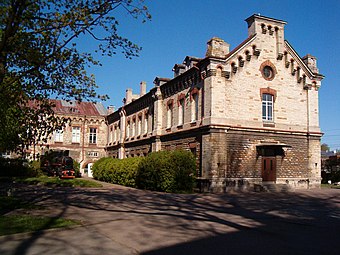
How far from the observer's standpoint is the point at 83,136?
50.0 meters

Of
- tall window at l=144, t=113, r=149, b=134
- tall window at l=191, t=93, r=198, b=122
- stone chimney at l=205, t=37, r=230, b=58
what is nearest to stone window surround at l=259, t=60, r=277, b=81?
stone chimney at l=205, t=37, r=230, b=58

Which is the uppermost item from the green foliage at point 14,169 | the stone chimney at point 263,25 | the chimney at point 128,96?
the stone chimney at point 263,25

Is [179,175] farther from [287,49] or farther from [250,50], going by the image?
[287,49]

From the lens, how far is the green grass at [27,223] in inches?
379

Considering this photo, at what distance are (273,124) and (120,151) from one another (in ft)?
70.0

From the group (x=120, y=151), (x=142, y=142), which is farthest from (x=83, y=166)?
(x=142, y=142)

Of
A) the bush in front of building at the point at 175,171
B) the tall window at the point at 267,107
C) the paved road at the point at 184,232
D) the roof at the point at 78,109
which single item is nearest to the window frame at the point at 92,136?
the roof at the point at 78,109

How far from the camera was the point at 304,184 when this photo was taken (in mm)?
26125

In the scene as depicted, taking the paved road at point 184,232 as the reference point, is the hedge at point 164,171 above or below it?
above

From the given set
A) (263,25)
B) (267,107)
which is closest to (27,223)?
(267,107)

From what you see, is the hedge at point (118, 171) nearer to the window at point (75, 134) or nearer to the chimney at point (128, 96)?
the chimney at point (128, 96)

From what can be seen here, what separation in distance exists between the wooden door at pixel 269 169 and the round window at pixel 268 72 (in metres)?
5.80

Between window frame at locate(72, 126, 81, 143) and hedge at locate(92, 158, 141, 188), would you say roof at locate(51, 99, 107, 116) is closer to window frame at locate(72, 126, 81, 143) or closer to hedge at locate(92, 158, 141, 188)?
window frame at locate(72, 126, 81, 143)

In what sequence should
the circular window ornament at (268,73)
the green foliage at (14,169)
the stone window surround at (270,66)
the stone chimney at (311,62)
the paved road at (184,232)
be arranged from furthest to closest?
the green foliage at (14,169) < the stone chimney at (311,62) < the circular window ornament at (268,73) < the stone window surround at (270,66) < the paved road at (184,232)
